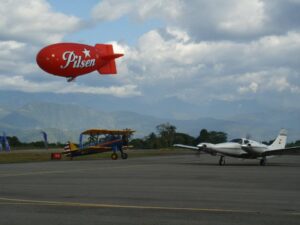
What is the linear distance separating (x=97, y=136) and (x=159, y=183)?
2673 centimetres

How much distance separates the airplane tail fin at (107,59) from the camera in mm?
37572

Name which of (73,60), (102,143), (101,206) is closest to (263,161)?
(73,60)

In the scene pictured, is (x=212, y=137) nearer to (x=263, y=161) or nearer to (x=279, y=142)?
(x=279, y=142)

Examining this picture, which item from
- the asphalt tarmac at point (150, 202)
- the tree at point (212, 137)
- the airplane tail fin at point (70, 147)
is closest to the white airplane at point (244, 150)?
the airplane tail fin at point (70, 147)

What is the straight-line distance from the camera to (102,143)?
43719mm

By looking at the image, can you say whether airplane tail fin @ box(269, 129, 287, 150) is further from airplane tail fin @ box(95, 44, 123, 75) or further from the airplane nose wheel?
airplane tail fin @ box(95, 44, 123, 75)

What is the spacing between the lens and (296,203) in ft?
41.2

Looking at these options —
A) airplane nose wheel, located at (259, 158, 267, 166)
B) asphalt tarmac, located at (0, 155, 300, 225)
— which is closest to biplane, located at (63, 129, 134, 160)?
airplane nose wheel, located at (259, 158, 267, 166)

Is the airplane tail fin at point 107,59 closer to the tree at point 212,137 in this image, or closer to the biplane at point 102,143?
the biplane at point 102,143

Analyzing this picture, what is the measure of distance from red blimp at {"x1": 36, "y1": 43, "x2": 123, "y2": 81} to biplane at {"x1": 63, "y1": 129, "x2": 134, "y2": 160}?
26.1ft

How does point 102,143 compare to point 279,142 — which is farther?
point 102,143

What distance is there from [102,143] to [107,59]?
29.0ft

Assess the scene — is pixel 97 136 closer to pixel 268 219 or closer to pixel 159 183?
pixel 159 183

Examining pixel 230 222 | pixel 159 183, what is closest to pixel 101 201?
pixel 230 222
